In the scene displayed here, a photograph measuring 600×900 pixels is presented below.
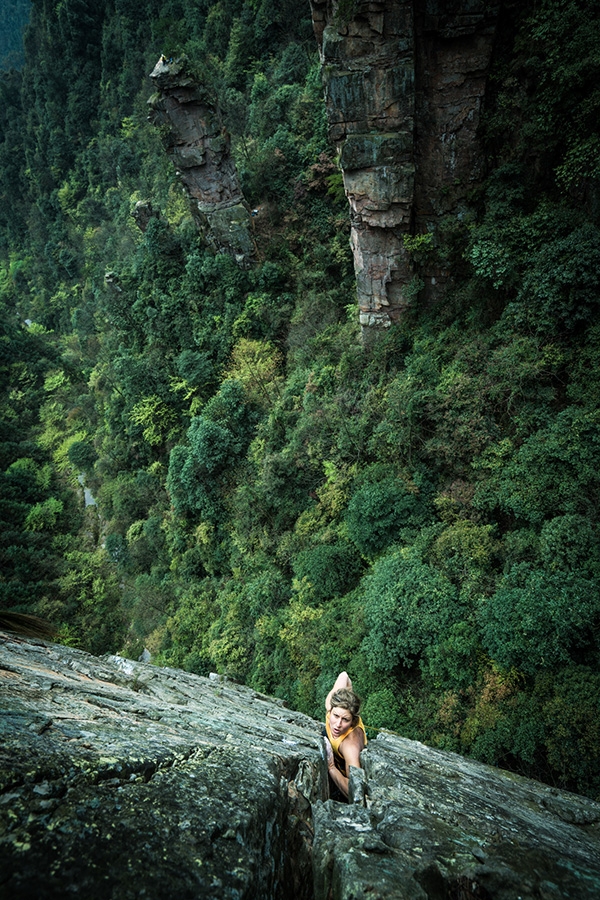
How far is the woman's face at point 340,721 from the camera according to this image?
5.57 metres

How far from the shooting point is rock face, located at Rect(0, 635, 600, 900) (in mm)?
1983

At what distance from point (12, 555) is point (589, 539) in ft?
81.9

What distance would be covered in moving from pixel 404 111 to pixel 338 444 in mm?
9408

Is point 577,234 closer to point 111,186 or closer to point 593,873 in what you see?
point 593,873

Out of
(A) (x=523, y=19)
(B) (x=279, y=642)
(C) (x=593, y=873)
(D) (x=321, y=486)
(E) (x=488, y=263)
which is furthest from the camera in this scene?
(D) (x=321, y=486)

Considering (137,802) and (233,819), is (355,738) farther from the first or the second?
(137,802)

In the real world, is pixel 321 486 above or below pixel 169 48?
below

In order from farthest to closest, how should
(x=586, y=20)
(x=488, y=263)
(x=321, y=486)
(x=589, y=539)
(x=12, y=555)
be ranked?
(x=12, y=555) → (x=321, y=486) → (x=488, y=263) → (x=586, y=20) → (x=589, y=539)

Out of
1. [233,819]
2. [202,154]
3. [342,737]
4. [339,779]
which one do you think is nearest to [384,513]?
[342,737]

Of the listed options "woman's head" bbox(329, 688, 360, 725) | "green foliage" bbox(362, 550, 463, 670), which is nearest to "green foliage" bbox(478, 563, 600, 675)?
"green foliage" bbox(362, 550, 463, 670)

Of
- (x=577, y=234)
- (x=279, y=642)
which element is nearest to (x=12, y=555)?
(x=279, y=642)

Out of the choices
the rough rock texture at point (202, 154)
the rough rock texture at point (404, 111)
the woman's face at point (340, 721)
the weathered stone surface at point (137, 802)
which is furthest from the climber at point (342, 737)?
the rough rock texture at point (202, 154)

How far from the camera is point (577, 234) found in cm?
1030

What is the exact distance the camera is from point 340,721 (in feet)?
18.3
